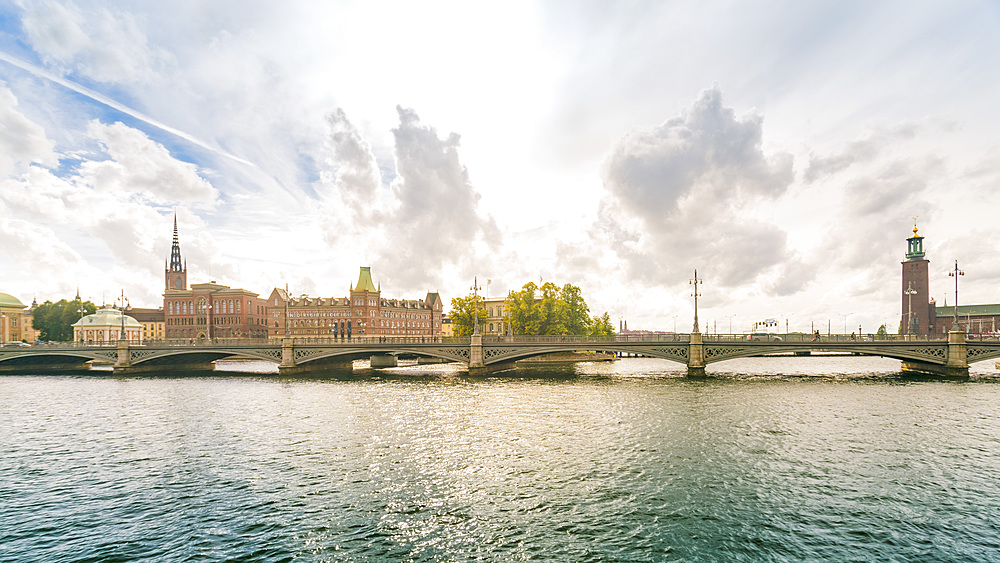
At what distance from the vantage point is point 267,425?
2995cm

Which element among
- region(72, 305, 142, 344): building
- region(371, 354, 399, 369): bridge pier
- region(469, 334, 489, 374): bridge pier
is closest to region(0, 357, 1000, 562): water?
region(469, 334, 489, 374): bridge pier

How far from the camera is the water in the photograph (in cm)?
1348

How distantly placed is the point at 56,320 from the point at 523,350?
142 meters

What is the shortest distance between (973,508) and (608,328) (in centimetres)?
11765

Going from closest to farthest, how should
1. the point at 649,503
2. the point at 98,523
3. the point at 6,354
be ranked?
1. the point at 98,523
2. the point at 649,503
3. the point at 6,354

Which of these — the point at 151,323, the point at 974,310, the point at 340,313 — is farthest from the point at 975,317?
the point at 151,323

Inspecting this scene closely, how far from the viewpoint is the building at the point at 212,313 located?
448 ft

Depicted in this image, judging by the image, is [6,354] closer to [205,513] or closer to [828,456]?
[205,513]

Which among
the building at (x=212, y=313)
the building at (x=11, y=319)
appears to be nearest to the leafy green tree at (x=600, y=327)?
the building at (x=212, y=313)

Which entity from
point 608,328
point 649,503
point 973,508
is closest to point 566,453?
point 649,503

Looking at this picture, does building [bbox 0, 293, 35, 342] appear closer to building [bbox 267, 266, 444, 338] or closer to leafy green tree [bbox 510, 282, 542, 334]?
building [bbox 267, 266, 444, 338]

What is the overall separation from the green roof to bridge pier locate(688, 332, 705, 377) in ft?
369

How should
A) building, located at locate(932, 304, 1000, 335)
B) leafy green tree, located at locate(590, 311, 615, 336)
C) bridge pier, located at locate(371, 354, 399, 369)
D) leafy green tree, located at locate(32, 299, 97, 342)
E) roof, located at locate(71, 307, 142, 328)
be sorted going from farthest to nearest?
1. building, located at locate(932, 304, 1000, 335)
2. leafy green tree, located at locate(32, 299, 97, 342)
3. roof, located at locate(71, 307, 142, 328)
4. leafy green tree, located at locate(590, 311, 615, 336)
5. bridge pier, located at locate(371, 354, 399, 369)

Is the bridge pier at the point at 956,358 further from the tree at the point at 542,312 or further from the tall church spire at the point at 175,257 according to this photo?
the tall church spire at the point at 175,257
